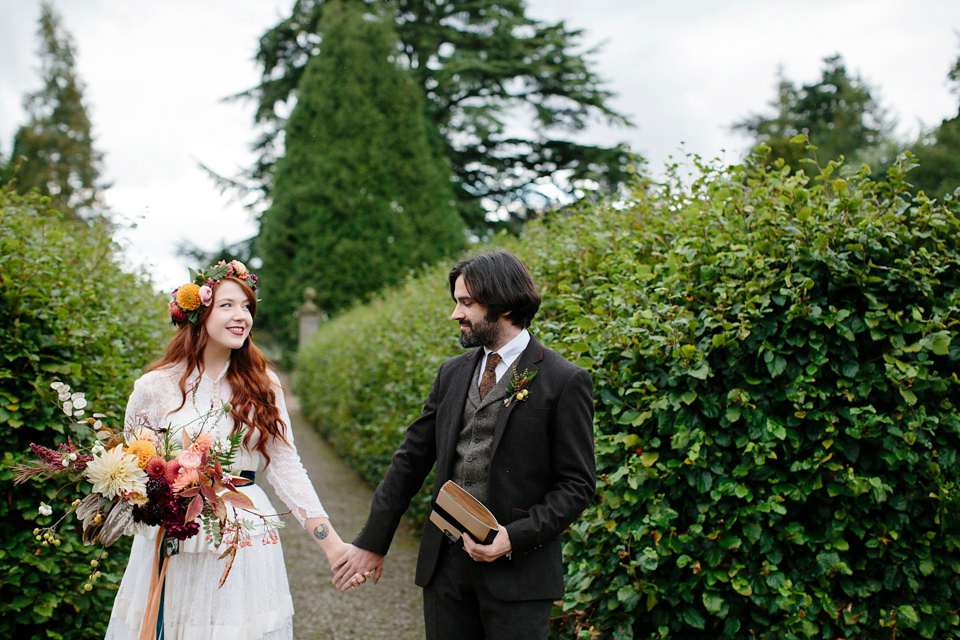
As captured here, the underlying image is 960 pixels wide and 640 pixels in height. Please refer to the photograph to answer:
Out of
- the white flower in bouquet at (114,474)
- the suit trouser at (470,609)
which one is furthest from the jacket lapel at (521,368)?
the white flower in bouquet at (114,474)

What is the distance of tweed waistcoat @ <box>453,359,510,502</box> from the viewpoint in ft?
7.23

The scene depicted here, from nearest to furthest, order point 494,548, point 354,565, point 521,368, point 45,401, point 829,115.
Answer: 1. point 494,548
2. point 521,368
3. point 354,565
4. point 45,401
5. point 829,115

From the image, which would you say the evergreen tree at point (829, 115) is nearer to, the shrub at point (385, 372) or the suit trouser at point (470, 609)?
the shrub at point (385, 372)

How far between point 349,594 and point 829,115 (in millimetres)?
31777

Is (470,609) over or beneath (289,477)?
beneath

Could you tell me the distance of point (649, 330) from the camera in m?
2.98

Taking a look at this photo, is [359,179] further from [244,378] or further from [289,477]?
[289,477]

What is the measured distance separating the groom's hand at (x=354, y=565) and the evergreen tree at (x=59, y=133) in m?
31.5

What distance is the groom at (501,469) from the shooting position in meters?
2.08

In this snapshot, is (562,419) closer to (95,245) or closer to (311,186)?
(95,245)

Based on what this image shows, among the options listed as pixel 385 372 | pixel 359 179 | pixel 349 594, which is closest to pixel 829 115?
pixel 359 179

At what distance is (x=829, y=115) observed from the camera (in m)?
29.5

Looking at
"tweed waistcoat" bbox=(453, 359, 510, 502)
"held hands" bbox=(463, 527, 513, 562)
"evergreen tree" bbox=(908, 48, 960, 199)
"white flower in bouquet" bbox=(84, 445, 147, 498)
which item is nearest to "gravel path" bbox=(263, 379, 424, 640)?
"white flower in bouquet" bbox=(84, 445, 147, 498)

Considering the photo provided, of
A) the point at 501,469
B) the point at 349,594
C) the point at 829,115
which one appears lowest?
the point at 349,594
